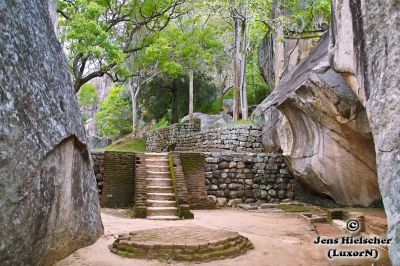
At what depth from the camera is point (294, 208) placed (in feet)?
34.7

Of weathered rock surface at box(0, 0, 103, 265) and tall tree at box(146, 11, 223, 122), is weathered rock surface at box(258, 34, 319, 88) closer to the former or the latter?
tall tree at box(146, 11, 223, 122)

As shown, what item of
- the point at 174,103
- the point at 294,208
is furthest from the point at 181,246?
the point at 174,103

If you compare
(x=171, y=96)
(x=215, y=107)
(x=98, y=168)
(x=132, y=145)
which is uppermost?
(x=171, y=96)

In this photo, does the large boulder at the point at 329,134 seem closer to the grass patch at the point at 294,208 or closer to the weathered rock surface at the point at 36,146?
the grass patch at the point at 294,208

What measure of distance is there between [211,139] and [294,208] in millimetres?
7139

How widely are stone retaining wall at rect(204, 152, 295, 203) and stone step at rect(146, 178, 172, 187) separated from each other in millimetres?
1821

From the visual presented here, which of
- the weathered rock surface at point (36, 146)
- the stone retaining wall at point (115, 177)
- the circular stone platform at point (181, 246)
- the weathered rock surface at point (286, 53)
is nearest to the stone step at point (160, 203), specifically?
the stone retaining wall at point (115, 177)

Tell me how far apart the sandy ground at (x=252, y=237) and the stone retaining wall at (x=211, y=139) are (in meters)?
5.70

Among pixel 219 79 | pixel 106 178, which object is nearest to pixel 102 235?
pixel 106 178

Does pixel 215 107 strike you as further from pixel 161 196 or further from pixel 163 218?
pixel 163 218

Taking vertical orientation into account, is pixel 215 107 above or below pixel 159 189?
above

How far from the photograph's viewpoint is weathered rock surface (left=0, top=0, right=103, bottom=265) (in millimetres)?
3516

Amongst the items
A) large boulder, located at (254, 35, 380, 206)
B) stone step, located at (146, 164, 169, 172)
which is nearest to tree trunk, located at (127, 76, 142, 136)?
stone step, located at (146, 164, 169, 172)

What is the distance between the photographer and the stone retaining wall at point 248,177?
37.8 ft
